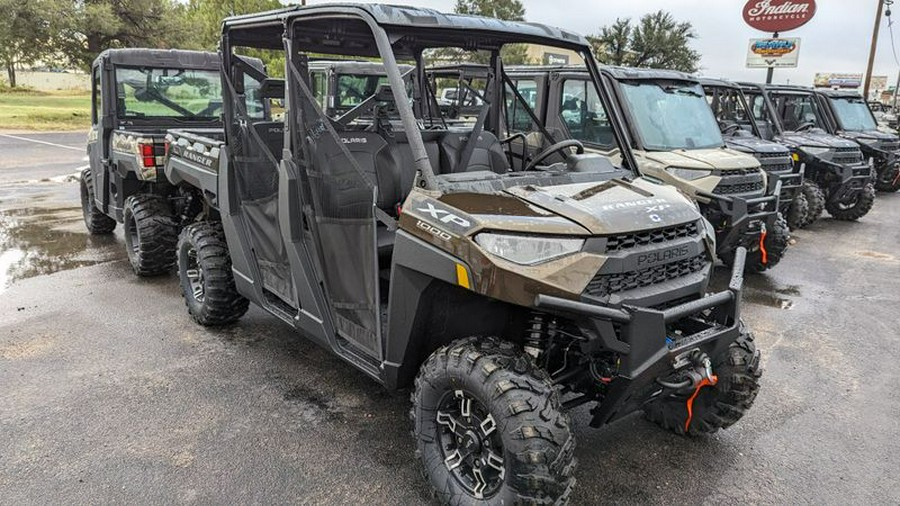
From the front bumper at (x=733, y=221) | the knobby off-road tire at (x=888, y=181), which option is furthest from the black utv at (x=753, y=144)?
the knobby off-road tire at (x=888, y=181)

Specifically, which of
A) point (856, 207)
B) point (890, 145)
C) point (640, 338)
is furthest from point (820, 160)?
point (640, 338)

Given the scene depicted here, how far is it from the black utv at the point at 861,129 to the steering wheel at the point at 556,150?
11.1 m

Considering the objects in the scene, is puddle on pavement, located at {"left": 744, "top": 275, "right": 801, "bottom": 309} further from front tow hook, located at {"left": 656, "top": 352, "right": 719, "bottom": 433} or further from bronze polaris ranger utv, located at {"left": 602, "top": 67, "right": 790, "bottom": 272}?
front tow hook, located at {"left": 656, "top": 352, "right": 719, "bottom": 433}

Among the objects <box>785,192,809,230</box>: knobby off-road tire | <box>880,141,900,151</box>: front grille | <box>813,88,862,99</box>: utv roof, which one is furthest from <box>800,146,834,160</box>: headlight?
<box>880,141,900,151</box>: front grille

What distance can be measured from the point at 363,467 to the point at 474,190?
149 cm

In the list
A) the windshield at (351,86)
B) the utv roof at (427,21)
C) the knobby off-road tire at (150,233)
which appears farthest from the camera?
the windshield at (351,86)

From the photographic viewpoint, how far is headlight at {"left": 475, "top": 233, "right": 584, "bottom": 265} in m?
2.55

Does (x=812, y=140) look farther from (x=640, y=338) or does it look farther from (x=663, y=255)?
(x=640, y=338)

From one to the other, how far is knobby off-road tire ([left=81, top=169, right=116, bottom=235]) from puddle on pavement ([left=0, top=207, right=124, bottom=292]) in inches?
4.5

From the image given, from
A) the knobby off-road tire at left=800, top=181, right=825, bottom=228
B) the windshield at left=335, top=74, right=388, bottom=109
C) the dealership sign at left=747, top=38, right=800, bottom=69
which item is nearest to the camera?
the knobby off-road tire at left=800, top=181, right=825, bottom=228

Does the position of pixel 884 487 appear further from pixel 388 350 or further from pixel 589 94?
pixel 589 94

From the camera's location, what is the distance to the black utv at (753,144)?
8.53 meters

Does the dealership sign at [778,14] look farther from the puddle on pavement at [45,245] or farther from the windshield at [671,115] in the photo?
the puddle on pavement at [45,245]

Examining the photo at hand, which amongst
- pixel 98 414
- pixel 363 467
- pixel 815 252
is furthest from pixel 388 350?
pixel 815 252
